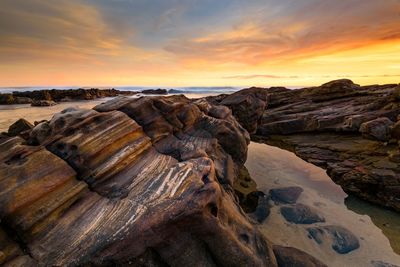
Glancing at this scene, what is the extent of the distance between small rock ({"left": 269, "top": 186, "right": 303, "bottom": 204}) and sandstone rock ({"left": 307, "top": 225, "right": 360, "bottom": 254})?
6.77 ft

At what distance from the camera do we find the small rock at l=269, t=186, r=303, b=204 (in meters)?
11.0

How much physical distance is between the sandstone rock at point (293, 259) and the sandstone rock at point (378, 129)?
11.3m

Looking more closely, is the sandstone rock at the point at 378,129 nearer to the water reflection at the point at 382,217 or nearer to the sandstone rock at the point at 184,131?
the water reflection at the point at 382,217

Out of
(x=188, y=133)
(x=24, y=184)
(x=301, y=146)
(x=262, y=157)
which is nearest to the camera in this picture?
(x=24, y=184)

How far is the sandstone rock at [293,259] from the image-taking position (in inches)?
256

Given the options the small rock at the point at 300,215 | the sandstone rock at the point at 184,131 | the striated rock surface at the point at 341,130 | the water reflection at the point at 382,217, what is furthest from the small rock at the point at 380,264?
the sandstone rock at the point at 184,131

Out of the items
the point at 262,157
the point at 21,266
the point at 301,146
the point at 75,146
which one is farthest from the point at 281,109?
the point at 21,266

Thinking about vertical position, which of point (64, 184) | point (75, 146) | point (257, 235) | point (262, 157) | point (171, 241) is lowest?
point (262, 157)

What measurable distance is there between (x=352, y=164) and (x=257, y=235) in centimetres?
928

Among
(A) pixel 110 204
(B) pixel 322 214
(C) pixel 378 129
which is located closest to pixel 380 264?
(B) pixel 322 214

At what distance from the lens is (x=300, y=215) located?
31.7 feet

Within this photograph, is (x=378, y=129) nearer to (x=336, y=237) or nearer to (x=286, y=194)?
(x=286, y=194)

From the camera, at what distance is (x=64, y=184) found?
5.62 meters

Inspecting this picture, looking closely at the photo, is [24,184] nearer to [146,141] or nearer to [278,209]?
[146,141]
